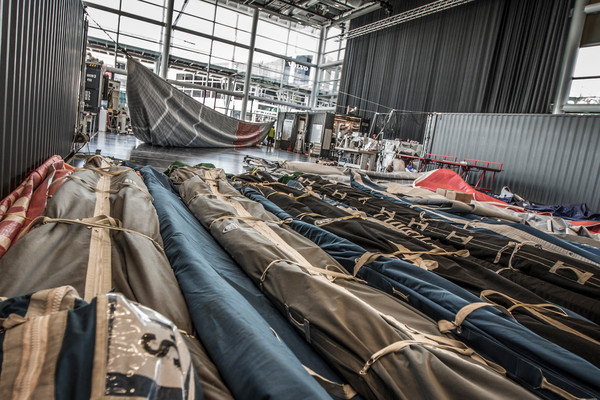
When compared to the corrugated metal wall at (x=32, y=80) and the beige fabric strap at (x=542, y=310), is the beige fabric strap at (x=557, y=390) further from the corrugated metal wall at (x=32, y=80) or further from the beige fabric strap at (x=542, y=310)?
the corrugated metal wall at (x=32, y=80)

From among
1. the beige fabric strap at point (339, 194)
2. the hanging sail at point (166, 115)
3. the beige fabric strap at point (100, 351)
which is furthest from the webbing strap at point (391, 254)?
the hanging sail at point (166, 115)

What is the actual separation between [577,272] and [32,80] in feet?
11.3

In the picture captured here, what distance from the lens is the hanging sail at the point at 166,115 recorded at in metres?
8.28

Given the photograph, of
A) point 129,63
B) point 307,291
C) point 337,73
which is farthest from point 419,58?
Answer: point 307,291

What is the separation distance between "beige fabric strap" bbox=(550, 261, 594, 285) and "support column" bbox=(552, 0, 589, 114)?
8.67 metres

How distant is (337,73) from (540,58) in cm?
1053

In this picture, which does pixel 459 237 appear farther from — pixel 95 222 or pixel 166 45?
pixel 166 45

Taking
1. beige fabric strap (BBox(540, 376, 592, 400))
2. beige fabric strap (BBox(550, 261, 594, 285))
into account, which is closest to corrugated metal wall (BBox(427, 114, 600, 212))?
beige fabric strap (BBox(550, 261, 594, 285))

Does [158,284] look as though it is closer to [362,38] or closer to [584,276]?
[584,276]

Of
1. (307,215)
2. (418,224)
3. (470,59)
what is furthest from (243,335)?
(470,59)

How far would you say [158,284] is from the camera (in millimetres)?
1096

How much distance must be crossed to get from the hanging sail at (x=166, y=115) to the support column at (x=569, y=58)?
30.1 feet

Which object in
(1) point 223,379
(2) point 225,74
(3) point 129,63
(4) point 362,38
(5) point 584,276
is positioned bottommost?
(1) point 223,379

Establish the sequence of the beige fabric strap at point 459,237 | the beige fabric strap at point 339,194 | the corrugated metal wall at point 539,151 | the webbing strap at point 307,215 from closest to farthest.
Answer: the beige fabric strap at point 459,237 → the webbing strap at point 307,215 → the beige fabric strap at point 339,194 → the corrugated metal wall at point 539,151
